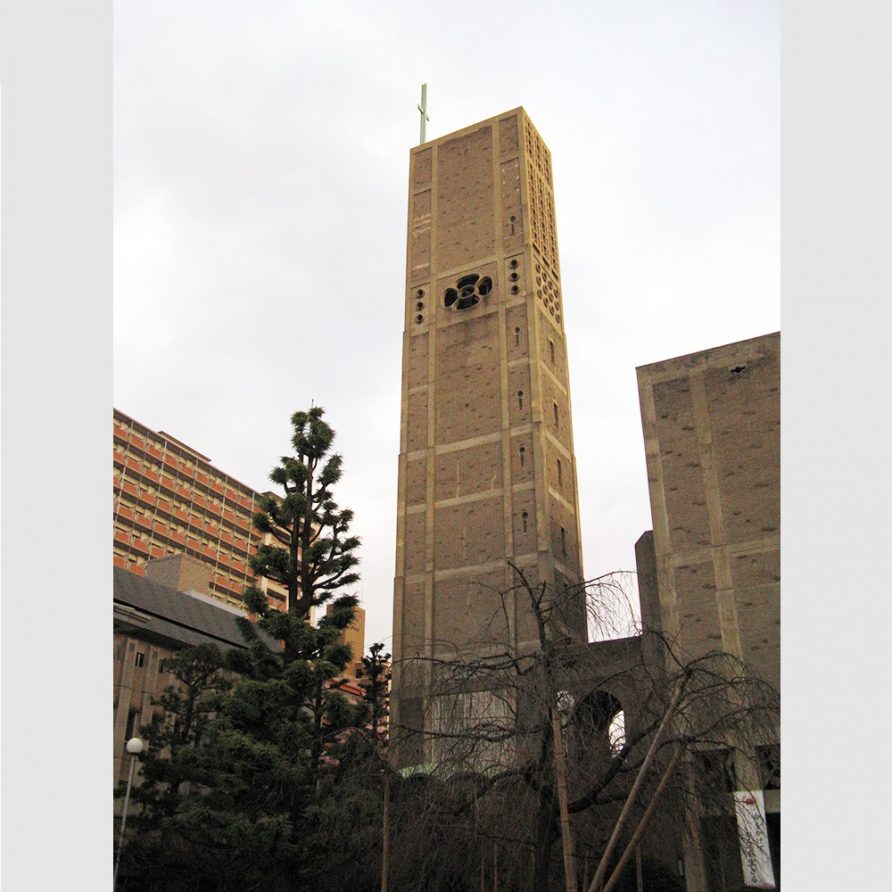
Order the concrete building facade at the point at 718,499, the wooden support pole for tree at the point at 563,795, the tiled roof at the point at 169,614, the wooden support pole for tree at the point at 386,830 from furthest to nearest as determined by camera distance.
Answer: the tiled roof at the point at 169,614 < the concrete building facade at the point at 718,499 < the wooden support pole for tree at the point at 386,830 < the wooden support pole for tree at the point at 563,795

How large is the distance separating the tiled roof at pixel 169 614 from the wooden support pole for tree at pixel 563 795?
25180 mm

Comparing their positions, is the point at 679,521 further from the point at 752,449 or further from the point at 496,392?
the point at 496,392

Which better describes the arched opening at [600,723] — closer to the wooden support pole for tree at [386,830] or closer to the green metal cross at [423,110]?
the wooden support pole for tree at [386,830]

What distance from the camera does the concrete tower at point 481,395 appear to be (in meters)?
35.6

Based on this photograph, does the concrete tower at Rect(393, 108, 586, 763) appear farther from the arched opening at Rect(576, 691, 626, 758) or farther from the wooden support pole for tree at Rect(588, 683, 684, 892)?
the wooden support pole for tree at Rect(588, 683, 684, 892)

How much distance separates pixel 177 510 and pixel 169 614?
23778 millimetres

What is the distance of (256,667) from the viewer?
21516mm

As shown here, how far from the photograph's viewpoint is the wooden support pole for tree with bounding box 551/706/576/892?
8.87 meters

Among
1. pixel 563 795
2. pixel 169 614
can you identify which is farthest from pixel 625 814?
pixel 169 614

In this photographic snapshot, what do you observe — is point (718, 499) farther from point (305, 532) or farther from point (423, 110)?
point (423, 110)

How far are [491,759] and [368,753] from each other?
7.89ft

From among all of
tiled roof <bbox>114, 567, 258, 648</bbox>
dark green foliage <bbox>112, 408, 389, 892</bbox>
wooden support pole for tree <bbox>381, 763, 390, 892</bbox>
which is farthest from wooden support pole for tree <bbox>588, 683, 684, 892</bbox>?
tiled roof <bbox>114, 567, 258, 648</bbox>

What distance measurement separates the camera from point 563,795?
942cm

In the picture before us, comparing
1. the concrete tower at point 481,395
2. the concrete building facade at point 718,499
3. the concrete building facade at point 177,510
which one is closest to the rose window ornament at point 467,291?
the concrete tower at point 481,395
